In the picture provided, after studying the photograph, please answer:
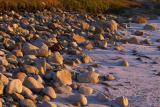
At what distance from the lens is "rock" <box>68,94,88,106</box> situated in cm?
834

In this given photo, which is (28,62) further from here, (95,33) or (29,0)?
(29,0)

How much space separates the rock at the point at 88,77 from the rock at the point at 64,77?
0.28m

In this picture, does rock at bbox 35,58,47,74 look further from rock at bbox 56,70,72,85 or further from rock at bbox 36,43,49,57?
rock at bbox 36,43,49,57

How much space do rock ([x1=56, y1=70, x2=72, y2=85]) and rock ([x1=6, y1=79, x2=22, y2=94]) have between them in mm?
1132

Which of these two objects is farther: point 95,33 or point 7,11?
point 7,11

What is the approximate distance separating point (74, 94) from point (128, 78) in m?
2.07

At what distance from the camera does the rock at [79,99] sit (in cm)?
834

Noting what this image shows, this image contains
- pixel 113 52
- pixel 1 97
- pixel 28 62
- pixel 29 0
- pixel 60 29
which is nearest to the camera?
pixel 1 97

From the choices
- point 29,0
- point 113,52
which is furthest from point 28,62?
point 29,0

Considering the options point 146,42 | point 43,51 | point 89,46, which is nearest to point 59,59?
point 43,51

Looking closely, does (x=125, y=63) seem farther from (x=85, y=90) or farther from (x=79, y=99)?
(x=79, y=99)

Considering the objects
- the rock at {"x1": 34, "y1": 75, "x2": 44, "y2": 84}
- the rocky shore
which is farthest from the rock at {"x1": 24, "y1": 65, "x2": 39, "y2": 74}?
the rock at {"x1": 34, "y1": 75, "x2": 44, "y2": 84}

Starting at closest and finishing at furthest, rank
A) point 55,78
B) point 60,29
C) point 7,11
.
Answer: point 55,78, point 60,29, point 7,11

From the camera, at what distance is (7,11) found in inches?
682
